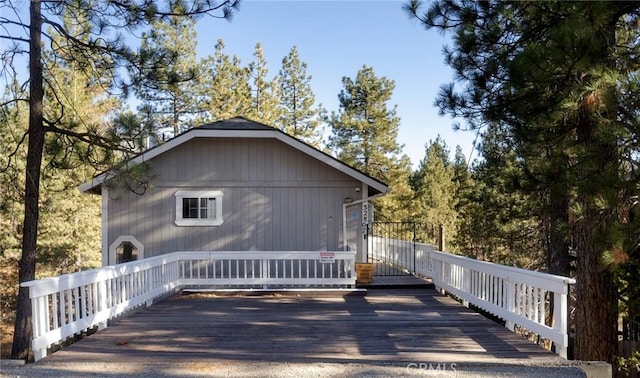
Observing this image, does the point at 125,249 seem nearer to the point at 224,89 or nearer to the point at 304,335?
the point at 304,335

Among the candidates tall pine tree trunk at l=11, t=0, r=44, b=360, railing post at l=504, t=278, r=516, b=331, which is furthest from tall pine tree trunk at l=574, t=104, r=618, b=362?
tall pine tree trunk at l=11, t=0, r=44, b=360

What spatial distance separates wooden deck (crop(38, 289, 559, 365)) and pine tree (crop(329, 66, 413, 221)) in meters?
18.0

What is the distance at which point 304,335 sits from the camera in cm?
602

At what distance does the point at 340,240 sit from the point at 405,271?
2545 mm

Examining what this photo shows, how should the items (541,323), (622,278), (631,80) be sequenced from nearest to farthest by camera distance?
(631,80)
(541,323)
(622,278)

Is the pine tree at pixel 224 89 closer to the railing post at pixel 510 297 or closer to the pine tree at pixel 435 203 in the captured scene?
the pine tree at pixel 435 203

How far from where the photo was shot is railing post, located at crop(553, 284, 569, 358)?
4.85m

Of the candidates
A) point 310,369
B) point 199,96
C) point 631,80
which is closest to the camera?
point 631,80

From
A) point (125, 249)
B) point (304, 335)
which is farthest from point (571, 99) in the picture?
→ point (125, 249)

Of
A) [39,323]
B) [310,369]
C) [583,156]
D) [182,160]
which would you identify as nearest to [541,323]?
[583,156]

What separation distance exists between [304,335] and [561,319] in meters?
2.94

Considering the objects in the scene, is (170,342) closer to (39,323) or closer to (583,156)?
(39,323)

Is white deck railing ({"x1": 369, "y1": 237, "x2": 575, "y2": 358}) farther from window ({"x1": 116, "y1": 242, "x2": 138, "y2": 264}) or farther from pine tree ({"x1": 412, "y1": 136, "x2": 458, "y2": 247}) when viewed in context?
pine tree ({"x1": 412, "y1": 136, "x2": 458, "y2": 247})

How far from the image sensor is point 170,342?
5.67 m
